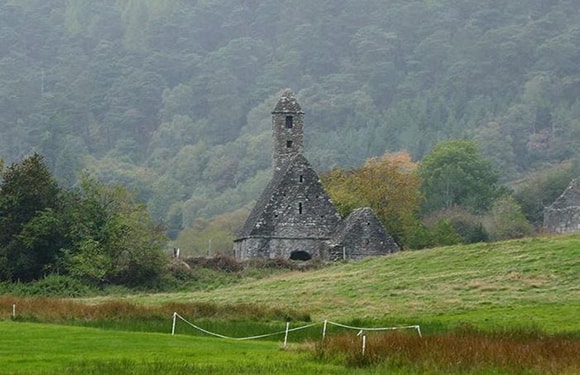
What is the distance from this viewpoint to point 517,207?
123938 mm

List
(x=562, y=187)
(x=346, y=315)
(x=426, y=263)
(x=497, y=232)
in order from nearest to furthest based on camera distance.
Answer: (x=346, y=315) < (x=426, y=263) < (x=497, y=232) < (x=562, y=187)

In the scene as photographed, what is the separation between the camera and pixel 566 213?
104188mm

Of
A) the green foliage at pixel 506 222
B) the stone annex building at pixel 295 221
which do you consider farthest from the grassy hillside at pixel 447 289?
the green foliage at pixel 506 222

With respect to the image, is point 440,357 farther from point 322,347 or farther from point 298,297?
point 298,297

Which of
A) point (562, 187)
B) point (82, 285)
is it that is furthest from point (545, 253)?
point (562, 187)

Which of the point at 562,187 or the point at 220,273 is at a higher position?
the point at 562,187

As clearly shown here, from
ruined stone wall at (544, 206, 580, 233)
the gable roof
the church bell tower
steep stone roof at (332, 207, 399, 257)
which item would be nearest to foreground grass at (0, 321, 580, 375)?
steep stone roof at (332, 207, 399, 257)

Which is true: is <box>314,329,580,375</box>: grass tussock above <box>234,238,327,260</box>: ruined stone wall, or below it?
below

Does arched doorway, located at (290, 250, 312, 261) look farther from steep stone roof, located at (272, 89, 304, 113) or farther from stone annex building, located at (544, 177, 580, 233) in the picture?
stone annex building, located at (544, 177, 580, 233)

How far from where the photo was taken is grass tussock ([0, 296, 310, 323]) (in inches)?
1869

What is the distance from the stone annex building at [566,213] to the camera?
10262cm

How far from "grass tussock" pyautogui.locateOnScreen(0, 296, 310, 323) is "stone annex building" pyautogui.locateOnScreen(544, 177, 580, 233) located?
5403 cm

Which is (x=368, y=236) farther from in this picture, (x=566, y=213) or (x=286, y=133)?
(x=566, y=213)

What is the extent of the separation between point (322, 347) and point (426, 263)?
33.1m
